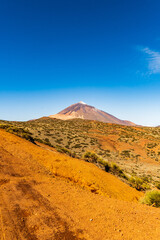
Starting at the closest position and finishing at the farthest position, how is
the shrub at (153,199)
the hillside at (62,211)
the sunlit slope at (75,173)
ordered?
the hillside at (62,211) < the shrub at (153,199) < the sunlit slope at (75,173)

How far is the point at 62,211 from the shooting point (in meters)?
5.26

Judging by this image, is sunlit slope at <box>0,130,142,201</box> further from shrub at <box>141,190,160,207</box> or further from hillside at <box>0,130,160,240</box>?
shrub at <box>141,190,160,207</box>

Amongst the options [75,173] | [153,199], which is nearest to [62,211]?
[75,173]

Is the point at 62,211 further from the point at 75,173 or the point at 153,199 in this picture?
the point at 153,199

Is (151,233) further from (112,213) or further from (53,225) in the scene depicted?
(53,225)

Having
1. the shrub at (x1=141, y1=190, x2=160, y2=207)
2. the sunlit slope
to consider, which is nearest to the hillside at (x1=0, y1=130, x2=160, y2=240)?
the sunlit slope

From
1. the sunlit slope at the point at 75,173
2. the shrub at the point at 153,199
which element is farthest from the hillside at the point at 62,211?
the shrub at the point at 153,199

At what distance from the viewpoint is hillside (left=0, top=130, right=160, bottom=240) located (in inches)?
163

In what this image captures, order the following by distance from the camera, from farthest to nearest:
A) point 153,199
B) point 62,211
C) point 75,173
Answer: point 75,173
point 153,199
point 62,211

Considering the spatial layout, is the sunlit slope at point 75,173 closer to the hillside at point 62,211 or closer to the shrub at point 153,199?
the hillside at point 62,211

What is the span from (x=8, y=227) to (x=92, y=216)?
9.59ft

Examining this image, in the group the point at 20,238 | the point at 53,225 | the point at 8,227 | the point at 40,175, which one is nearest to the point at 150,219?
the point at 53,225

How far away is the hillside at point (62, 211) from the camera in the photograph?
4.13m

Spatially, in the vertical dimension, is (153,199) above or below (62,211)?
below
